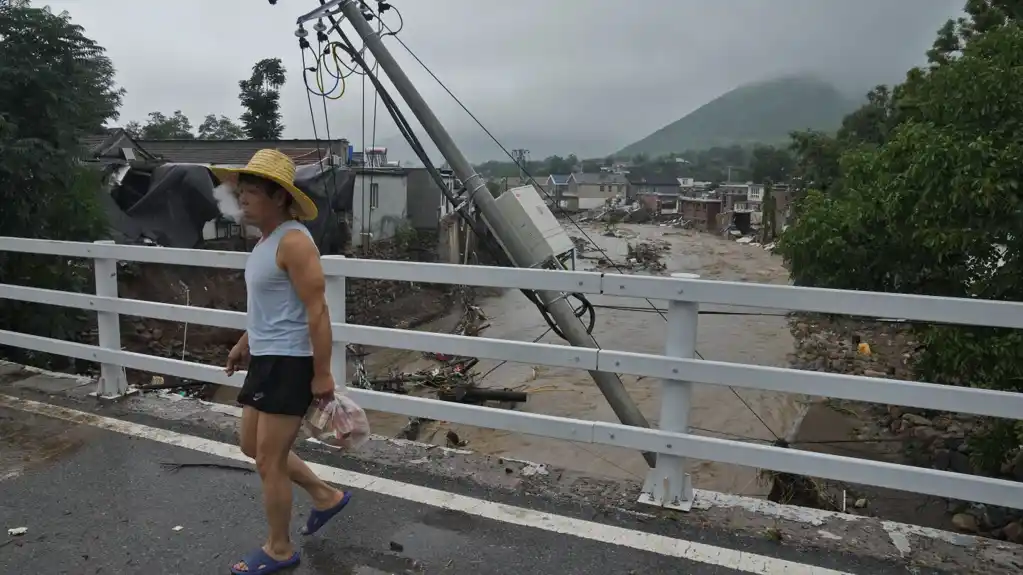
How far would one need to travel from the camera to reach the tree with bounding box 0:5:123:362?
7105 millimetres

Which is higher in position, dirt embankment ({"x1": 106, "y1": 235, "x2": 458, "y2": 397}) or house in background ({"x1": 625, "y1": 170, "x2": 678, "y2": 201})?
house in background ({"x1": 625, "y1": 170, "x2": 678, "y2": 201})

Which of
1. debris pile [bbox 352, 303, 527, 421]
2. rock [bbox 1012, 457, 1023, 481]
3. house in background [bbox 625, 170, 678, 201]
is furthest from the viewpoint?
house in background [bbox 625, 170, 678, 201]

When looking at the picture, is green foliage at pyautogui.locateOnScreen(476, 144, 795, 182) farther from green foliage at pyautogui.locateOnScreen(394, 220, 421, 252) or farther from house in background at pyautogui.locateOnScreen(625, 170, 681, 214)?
green foliage at pyautogui.locateOnScreen(394, 220, 421, 252)

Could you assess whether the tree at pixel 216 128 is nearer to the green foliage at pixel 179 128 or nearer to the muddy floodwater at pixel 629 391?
the green foliage at pixel 179 128

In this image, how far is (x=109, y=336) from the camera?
16.4 ft

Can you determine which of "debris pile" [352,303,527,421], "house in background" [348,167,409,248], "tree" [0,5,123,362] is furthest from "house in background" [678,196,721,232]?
"tree" [0,5,123,362]

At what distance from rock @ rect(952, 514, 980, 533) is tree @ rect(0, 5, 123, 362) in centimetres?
963

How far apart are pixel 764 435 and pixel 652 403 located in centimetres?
283

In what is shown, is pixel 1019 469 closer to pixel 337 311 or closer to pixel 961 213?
pixel 961 213

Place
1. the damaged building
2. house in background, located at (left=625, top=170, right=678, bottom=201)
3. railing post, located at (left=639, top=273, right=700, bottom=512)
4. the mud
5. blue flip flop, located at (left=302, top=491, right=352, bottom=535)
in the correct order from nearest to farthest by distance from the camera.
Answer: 1. blue flip flop, located at (left=302, top=491, right=352, bottom=535)
2. railing post, located at (left=639, top=273, right=700, bottom=512)
3. the mud
4. the damaged building
5. house in background, located at (left=625, top=170, right=678, bottom=201)

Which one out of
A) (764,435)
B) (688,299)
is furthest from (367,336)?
(764,435)

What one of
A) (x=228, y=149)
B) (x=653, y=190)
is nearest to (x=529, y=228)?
(x=228, y=149)

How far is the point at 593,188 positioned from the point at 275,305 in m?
127

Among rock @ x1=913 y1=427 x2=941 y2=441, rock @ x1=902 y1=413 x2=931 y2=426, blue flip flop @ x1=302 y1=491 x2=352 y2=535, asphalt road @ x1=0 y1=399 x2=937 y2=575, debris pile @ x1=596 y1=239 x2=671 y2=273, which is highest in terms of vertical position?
blue flip flop @ x1=302 y1=491 x2=352 y2=535
